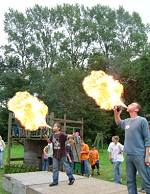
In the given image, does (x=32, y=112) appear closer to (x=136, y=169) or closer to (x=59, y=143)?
(x=59, y=143)

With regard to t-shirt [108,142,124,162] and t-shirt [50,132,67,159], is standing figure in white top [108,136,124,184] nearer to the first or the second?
t-shirt [108,142,124,162]

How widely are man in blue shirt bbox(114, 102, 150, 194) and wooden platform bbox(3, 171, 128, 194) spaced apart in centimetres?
238

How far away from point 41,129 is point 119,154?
4.93 metres

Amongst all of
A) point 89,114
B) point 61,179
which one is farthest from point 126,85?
point 61,179

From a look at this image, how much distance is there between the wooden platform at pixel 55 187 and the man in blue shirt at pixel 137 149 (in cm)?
238

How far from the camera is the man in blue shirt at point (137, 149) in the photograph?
731cm

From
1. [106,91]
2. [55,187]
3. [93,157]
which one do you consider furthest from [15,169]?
[106,91]

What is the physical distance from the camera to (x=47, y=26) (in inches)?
2319

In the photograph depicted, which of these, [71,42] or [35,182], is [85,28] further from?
[35,182]

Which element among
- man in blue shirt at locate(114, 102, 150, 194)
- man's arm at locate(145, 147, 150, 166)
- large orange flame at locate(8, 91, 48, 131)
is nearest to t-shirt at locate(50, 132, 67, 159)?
large orange flame at locate(8, 91, 48, 131)

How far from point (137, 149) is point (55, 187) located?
391cm

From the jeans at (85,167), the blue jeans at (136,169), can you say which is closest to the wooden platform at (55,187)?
the blue jeans at (136,169)

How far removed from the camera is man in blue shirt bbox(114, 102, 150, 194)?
7312 millimetres

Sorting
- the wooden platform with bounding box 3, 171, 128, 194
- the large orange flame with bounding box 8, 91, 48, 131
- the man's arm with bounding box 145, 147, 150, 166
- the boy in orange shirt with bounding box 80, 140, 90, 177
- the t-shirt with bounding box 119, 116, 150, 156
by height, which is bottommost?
the wooden platform with bounding box 3, 171, 128, 194
